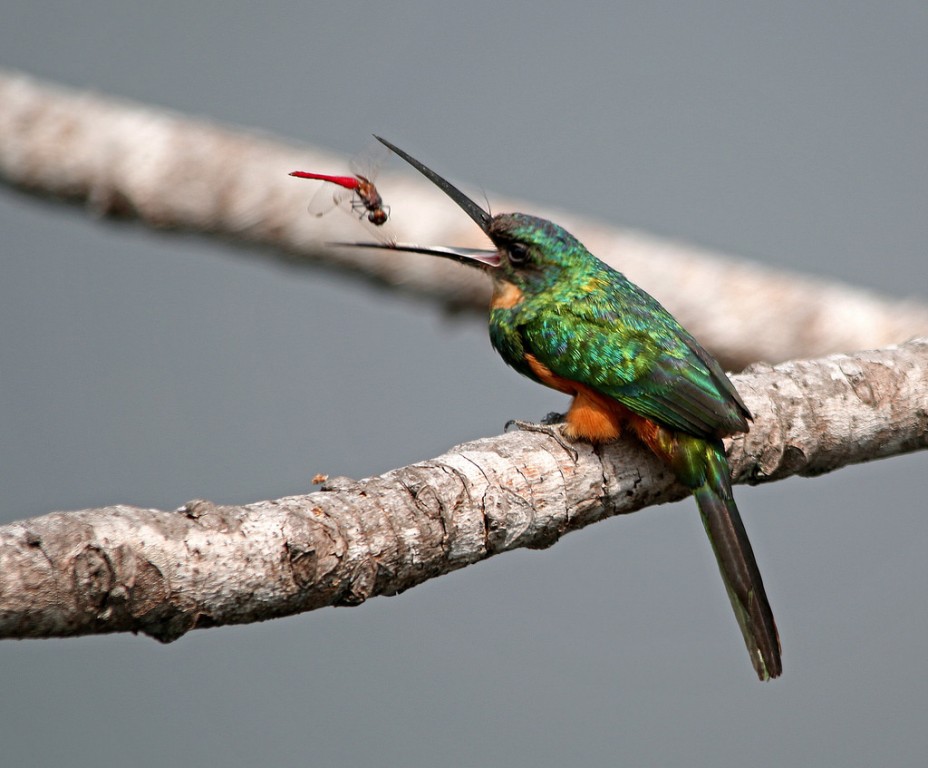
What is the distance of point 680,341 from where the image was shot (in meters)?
2.31

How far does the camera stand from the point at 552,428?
2.04 meters

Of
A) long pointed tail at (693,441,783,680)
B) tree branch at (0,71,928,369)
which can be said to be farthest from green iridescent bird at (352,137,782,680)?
tree branch at (0,71,928,369)

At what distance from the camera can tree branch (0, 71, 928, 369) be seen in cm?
396

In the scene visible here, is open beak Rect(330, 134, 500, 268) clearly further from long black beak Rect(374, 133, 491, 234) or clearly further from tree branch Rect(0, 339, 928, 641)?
tree branch Rect(0, 339, 928, 641)

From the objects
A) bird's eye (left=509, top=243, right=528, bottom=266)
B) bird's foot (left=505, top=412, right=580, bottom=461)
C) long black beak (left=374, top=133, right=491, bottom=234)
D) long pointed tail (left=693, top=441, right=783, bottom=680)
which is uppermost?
long black beak (left=374, top=133, right=491, bottom=234)

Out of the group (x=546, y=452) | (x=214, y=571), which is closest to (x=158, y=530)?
(x=214, y=571)

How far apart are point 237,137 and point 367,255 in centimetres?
67

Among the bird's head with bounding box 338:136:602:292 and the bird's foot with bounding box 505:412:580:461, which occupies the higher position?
the bird's head with bounding box 338:136:602:292

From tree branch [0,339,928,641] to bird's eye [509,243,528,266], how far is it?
538 millimetres

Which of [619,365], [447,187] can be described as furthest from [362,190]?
[619,365]

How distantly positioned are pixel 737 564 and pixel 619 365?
0.45 m

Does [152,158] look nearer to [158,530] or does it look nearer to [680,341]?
[680,341]

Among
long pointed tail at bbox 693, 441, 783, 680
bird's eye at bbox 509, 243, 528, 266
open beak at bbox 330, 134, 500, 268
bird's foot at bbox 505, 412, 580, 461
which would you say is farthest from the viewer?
bird's eye at bbox 509, 243, 528, 266

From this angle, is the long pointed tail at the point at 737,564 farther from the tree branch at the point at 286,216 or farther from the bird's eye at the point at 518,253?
the tree branch at the point at 286,216
